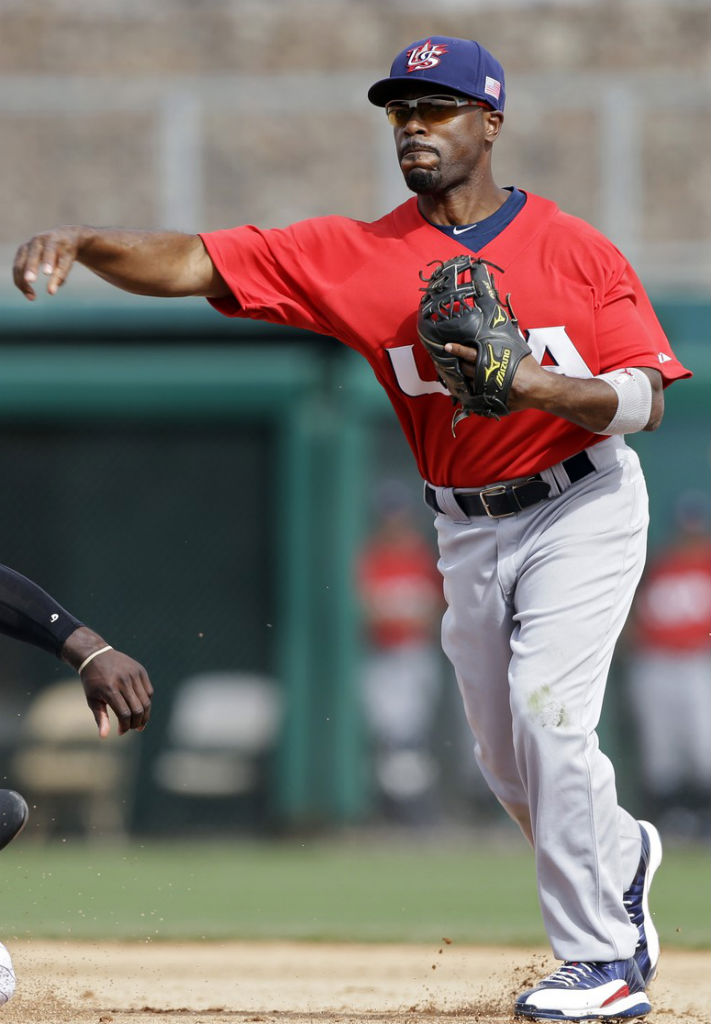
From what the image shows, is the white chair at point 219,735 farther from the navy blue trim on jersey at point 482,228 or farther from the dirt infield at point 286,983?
the navy blue trim on jersey at point 482,228

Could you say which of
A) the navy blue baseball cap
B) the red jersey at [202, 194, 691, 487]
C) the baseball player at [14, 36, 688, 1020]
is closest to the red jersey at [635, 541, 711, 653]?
the baseball player at [14, 36, 688, 1020]

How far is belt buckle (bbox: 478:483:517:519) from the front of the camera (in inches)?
138

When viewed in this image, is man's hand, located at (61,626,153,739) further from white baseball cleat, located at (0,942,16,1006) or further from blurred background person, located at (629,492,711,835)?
blurred background person, located at (629,492,711,835)

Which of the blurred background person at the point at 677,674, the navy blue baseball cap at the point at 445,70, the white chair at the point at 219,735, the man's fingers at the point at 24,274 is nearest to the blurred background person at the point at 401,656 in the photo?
the white chair at the point at 219,735

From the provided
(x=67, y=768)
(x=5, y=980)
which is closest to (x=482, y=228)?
(x=5, y=980)

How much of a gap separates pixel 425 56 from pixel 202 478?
5559 mm

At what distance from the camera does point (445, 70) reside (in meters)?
3.49

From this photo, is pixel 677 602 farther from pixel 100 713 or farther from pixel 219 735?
pixel 100 713

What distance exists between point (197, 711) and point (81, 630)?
5.33 m

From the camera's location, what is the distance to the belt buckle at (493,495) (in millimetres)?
3518

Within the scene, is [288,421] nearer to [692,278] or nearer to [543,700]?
[692,278]

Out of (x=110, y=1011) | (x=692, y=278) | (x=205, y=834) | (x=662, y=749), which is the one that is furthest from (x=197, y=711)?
(x=110, y=1011)

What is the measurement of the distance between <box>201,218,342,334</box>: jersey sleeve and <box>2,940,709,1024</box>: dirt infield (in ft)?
5.32

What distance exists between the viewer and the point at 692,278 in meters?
9.08
